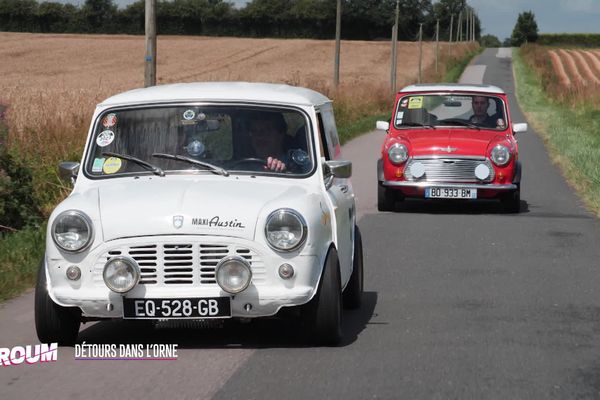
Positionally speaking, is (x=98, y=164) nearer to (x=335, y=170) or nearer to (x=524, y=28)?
(x=335, y=170)

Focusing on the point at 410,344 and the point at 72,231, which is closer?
the point at 72,231

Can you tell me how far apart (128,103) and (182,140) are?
47 centimetres

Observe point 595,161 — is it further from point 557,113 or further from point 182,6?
point 182,6

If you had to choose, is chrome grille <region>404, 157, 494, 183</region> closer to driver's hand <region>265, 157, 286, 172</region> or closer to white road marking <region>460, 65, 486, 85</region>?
driver's hand <region>265, 157, 286, 172</region>

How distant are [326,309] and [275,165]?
1.16m

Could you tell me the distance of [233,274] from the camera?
6.12 m

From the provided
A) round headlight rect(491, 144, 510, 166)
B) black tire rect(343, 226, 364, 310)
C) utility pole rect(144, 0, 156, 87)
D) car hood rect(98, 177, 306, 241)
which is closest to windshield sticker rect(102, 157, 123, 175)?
car hood rect(98, 177, 306, 241)

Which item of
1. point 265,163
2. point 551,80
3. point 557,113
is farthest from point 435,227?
point 551,80

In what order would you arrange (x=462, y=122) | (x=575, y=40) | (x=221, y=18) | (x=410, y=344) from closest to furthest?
(x=410, y=344) < (x=462, y=122) < (x=221, y=18) < (x=575, y=40)

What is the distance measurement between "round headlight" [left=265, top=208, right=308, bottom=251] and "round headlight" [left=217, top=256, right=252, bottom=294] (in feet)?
0.65

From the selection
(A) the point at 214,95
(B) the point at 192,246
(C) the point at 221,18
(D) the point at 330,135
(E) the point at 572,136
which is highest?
(A) the point at 214,95

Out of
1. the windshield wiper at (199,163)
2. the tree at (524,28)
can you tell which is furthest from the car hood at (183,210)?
the tree at (524,28)

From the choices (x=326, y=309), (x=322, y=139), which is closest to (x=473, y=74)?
(x=322, y=139)

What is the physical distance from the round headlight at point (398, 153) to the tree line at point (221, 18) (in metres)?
108
